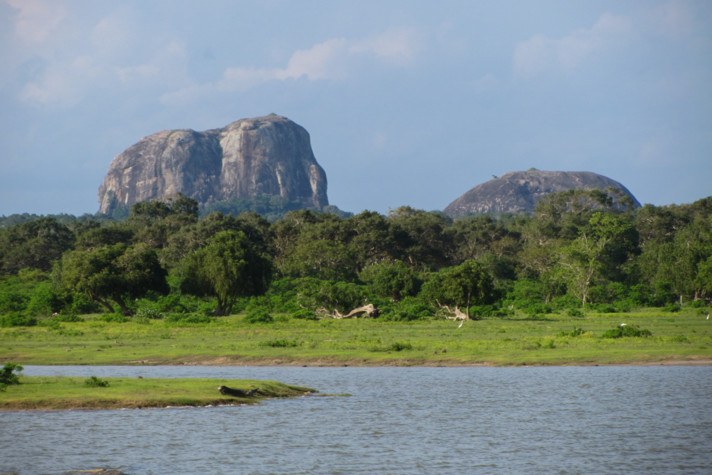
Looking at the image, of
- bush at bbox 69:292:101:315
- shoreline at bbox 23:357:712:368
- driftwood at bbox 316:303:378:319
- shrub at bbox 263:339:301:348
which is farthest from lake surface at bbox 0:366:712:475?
bush at bbox 69:292:101:315

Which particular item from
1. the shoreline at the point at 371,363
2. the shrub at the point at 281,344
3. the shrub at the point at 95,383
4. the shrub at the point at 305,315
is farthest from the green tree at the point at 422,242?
the shrub at the point at 95,383

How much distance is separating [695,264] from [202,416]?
210 ft

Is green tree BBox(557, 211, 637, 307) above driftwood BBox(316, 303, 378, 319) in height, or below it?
above

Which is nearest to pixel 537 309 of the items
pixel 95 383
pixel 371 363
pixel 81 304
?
pixel 371 363

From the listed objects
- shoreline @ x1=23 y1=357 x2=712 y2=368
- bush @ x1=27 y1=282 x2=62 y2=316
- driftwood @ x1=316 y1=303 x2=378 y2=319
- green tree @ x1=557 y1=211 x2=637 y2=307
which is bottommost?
shoreline @ x1=23 y1=357 x2=712 y2=368

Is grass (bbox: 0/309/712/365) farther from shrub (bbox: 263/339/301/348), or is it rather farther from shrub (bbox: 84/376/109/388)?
shrub (bbox: 84/376/109/388)

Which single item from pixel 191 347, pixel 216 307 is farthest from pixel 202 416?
pixel 216 307

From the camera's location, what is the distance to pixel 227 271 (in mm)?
71875

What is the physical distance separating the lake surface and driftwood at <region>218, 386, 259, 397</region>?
37.9 inches

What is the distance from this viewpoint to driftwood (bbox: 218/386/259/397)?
100 ft

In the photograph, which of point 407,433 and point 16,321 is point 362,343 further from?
point 16,321

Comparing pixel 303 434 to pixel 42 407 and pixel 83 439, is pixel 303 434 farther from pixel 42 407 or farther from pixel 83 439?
pixel 42 407

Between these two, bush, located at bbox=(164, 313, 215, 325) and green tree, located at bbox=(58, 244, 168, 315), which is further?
green tree, located at bbox=(58, 244, 168, 315)

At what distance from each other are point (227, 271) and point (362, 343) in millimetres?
25823
